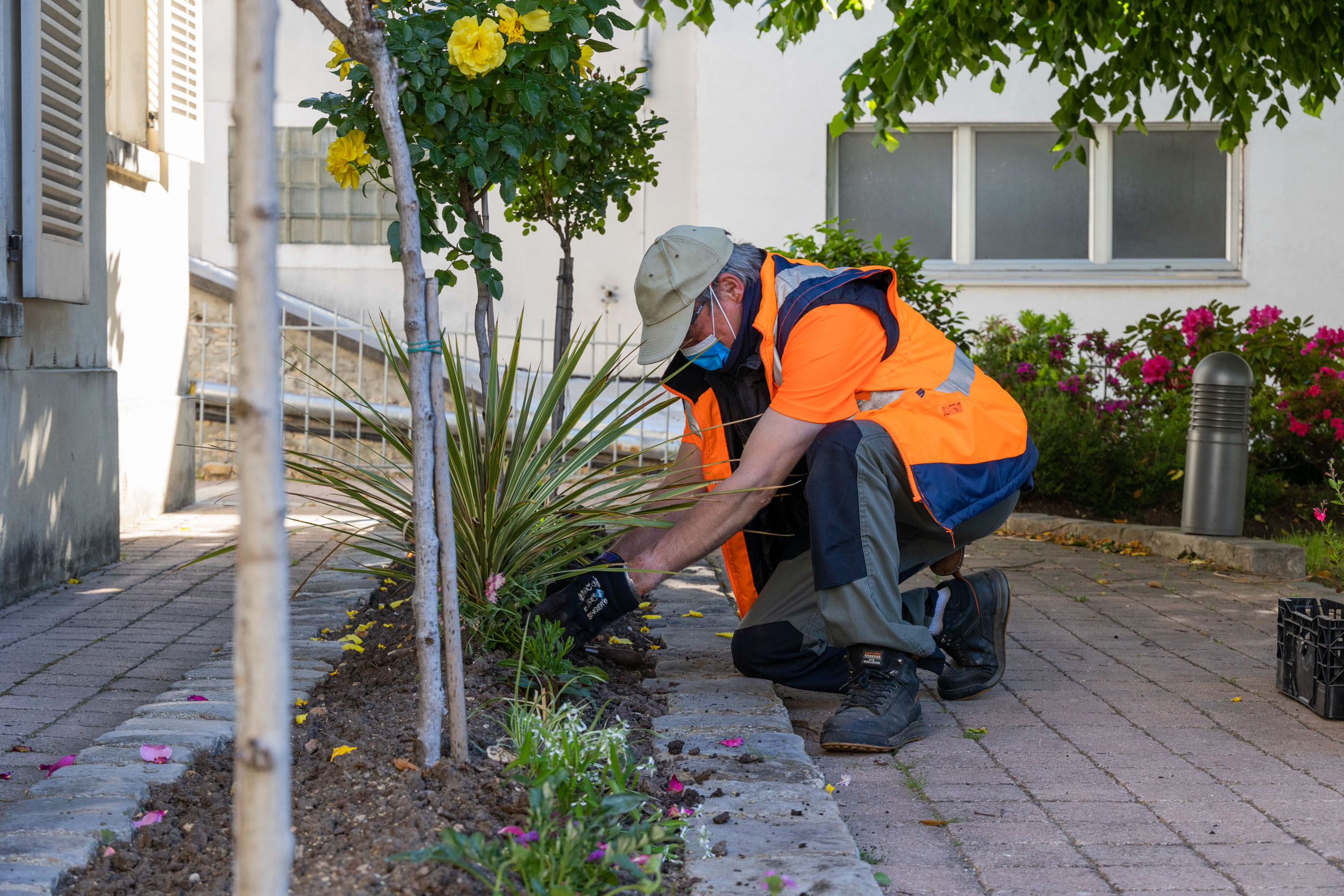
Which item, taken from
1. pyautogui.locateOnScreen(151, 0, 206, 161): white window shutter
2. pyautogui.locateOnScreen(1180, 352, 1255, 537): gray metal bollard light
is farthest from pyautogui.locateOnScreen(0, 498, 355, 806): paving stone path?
pyautogui.locateOnScreen(1180, 352, 1255, 537): gray metal bollard light

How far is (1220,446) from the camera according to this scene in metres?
5.23

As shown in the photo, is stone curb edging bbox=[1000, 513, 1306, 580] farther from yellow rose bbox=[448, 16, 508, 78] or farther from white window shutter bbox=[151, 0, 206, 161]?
white window shutter bbox=[151, 0, 206, 161]

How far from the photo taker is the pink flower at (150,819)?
6.29 ft

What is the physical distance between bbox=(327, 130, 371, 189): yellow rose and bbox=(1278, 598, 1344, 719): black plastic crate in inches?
103

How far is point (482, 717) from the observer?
2365 millimetres

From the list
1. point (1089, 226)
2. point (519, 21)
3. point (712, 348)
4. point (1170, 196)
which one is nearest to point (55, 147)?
point (519, 21)

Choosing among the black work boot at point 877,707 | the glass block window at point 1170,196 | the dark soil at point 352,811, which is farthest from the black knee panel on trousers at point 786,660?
the glass block window at point 1170,196

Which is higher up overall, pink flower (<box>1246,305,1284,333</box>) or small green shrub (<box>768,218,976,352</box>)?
small green shrub (<box>768,218,976,352</box>)

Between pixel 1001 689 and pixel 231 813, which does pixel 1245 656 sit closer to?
pixel 1001 689

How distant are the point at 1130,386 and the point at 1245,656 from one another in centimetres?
371

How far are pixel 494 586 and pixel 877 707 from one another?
0.96 metres

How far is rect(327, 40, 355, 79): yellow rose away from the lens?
2.74 meters

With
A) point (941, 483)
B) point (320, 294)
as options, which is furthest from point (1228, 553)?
point (320, 294)

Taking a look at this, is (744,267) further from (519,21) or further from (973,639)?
(973,639)
